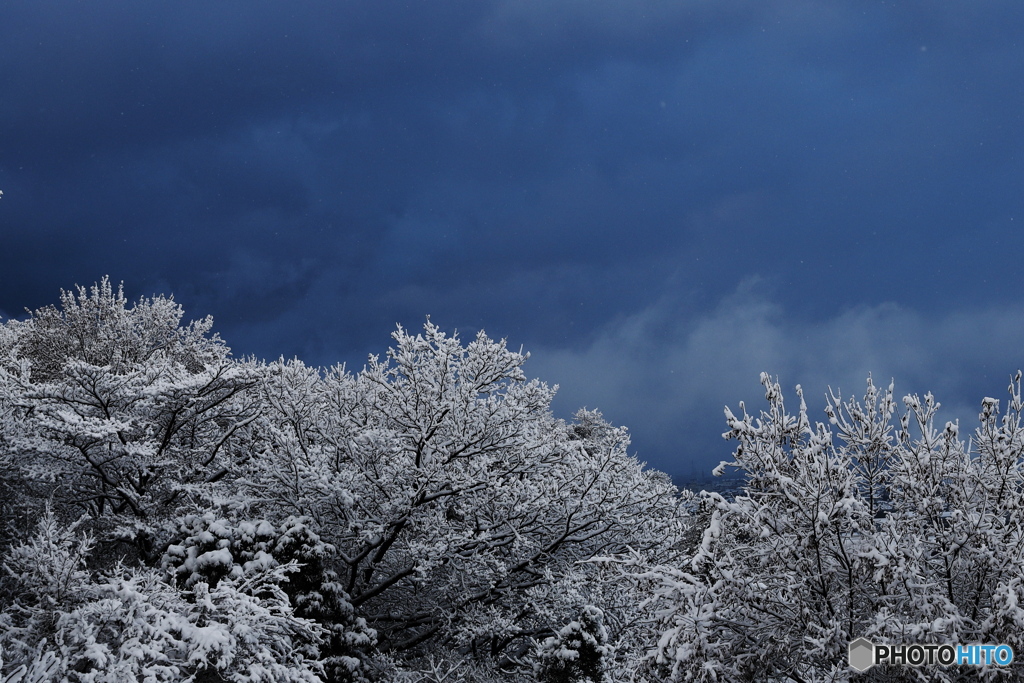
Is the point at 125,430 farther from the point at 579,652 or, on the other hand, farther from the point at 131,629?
the point at 579,652

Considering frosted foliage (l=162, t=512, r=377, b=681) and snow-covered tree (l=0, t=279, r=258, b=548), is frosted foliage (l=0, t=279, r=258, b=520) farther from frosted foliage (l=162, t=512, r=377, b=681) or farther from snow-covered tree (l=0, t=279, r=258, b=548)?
frosted foliage (l=162, t=512, r=377, b=681)

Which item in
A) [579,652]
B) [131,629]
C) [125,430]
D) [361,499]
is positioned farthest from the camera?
[361,499]

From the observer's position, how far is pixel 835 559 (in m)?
5.98

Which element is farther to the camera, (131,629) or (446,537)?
(446,537)

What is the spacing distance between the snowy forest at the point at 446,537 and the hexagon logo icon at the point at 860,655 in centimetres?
14

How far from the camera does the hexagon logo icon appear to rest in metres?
5.52

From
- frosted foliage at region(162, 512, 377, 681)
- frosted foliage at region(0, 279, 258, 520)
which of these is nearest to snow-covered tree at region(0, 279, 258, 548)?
frosted foliage at region(0, 279, 258, 520)

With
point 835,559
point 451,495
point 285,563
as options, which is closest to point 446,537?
point 451,495

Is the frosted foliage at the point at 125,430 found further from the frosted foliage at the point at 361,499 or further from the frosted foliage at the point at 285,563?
the frosted foliage at the point at 285,563

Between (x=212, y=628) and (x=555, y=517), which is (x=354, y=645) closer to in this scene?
(x=212, y=628)

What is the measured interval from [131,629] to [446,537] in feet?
18.2

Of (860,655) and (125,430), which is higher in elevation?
(125,430)

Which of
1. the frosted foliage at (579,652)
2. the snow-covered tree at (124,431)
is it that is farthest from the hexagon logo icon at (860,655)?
the snow-covered tree at (124,431)

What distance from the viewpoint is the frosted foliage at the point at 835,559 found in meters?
5.46
